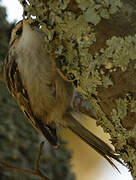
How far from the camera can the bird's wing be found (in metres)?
1.81

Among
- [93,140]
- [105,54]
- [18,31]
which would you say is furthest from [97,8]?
[93,140]

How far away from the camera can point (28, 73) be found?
1780 mm

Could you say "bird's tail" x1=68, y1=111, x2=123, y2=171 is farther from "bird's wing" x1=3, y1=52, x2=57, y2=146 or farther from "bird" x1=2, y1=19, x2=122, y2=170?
"bird's wing" x1=3, y1=52, x2=57, y2=146

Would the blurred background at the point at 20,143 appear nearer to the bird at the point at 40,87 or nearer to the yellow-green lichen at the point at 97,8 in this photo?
the bird at the point at 40,87

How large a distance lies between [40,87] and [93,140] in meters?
0.33

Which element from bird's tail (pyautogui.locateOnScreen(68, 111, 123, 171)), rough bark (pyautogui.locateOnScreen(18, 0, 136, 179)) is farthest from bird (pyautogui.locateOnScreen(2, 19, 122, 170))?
rough bark (pyautogui.locateOnScreen(18, 0, 136, 179))

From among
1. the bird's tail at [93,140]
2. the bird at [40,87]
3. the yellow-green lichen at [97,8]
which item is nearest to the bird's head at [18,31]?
the bird at [40,87]

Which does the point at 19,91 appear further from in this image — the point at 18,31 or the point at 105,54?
the point at 105,54

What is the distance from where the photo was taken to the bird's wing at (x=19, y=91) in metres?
1.81

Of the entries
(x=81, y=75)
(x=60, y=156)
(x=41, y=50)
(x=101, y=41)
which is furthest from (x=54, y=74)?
(x=60, y=156)

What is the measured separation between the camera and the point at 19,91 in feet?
6.17

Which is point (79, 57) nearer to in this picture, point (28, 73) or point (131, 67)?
point (131, 67)

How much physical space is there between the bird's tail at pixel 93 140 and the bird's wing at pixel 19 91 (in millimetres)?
107

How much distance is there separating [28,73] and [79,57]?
0.67m
